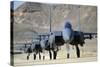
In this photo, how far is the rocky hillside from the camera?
1964 millimetres

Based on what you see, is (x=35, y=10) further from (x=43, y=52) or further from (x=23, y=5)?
(x=43, y=52)

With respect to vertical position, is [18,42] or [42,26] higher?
[42,26]

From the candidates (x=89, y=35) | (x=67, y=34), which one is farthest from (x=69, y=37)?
(x=89, y=35)

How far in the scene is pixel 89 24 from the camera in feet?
7.45

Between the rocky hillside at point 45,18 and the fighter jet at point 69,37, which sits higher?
the rocky hillside at point 45,18

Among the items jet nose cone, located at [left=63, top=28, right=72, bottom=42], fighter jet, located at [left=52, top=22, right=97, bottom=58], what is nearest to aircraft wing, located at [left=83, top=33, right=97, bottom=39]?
fighter jet, located at [left=52, top=22, right=97, bottom=58]

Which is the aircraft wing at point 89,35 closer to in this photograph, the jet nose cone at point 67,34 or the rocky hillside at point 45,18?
the rocky hillside at point 45,18

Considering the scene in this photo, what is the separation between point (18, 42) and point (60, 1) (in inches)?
26.0

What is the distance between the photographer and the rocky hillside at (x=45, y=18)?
1.96m

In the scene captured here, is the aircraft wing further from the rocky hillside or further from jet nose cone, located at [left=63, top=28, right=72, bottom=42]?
jet nose cone, located at [left=63, top=28, right=72, bottom=42]

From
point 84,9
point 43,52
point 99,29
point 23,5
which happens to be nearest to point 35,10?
point 23,5

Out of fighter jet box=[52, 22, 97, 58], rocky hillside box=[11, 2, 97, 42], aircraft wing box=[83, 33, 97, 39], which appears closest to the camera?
rocky hillside box=[11, 2, 97, 42]

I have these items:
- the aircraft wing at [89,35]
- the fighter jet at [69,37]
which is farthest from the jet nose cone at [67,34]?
the aircraft wing at [89,35]
